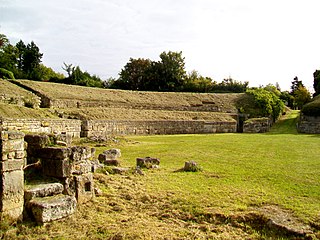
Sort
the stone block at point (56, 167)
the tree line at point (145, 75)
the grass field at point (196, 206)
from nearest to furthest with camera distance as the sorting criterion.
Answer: the grass field at point (196, 206), the stone block at point (56, 167), the tree line at point (145, 75)

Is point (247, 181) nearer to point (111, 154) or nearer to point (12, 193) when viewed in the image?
point (111, 154)

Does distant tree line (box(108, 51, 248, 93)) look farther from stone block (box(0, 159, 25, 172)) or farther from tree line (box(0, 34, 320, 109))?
stone block (box(0, 159, 25, 172))

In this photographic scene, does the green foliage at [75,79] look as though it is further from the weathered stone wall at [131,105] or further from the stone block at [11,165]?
the stone block at [11,165]

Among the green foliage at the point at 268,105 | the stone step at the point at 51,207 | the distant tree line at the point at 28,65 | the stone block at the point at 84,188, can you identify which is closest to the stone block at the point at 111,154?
the stone block at the point at 84,188

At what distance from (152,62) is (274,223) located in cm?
4875

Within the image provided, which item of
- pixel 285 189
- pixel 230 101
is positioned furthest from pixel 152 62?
pixel 285 189

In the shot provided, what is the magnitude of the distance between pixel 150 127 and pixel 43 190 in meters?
22.6

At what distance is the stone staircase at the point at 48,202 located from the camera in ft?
17.3

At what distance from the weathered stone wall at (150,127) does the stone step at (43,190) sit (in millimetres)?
18440

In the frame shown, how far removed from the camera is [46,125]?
19.9 metres

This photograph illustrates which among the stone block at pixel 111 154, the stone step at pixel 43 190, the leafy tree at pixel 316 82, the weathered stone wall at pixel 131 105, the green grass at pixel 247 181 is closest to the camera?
the stone step at pixel 43 190

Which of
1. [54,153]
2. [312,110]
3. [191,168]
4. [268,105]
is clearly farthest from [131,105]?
[54,153]

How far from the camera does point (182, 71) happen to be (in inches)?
2069

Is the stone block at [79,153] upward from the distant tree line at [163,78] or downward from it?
downward
